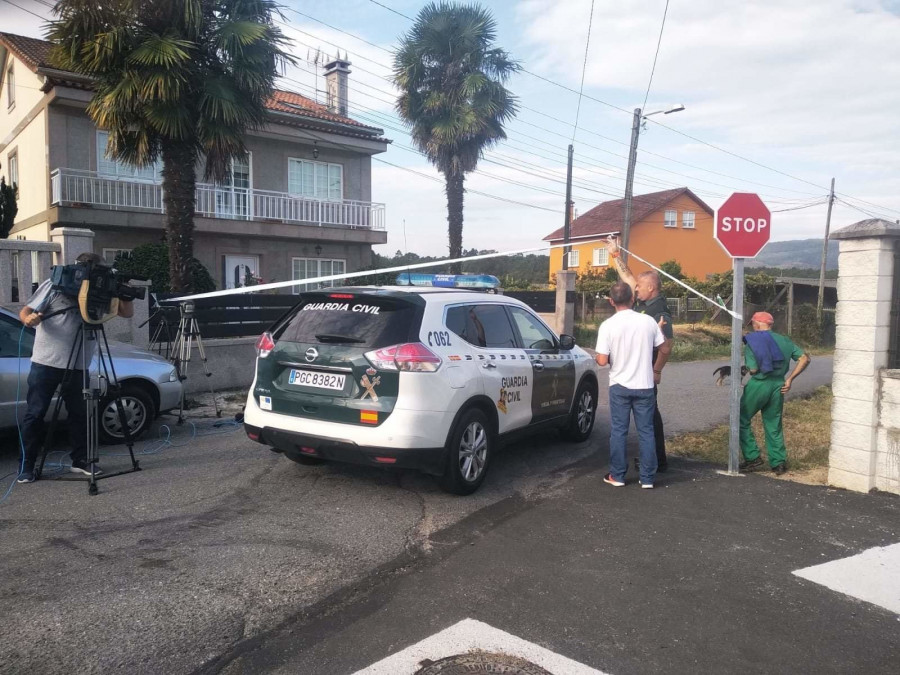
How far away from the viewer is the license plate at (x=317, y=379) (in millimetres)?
5475

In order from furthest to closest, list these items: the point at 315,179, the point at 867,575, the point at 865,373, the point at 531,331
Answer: the point at 315,179 < the point at 531,331 < the point at 865,373 < the point at 867,575

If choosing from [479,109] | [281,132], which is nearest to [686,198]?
[479,109]

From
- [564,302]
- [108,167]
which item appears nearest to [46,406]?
[108,167]

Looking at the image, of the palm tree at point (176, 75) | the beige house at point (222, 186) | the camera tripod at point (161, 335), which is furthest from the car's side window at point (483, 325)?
the beige house at point (222, 186)

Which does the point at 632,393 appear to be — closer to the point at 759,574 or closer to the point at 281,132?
the point at 759,574

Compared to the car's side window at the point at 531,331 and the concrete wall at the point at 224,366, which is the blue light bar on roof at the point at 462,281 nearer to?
the car's side window at the point at 531,331

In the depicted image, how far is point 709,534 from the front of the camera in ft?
16.3

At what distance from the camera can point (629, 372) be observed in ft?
19.5

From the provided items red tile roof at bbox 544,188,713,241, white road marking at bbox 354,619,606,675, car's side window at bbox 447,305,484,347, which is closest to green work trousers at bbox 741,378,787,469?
car's side window at bbox 447,305,484,347

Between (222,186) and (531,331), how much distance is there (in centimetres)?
1552

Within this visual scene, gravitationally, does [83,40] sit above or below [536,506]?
above

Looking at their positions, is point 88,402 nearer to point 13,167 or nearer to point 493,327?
point 493,327

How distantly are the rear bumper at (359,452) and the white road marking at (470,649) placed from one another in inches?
70.9

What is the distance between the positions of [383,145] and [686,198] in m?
28.3
